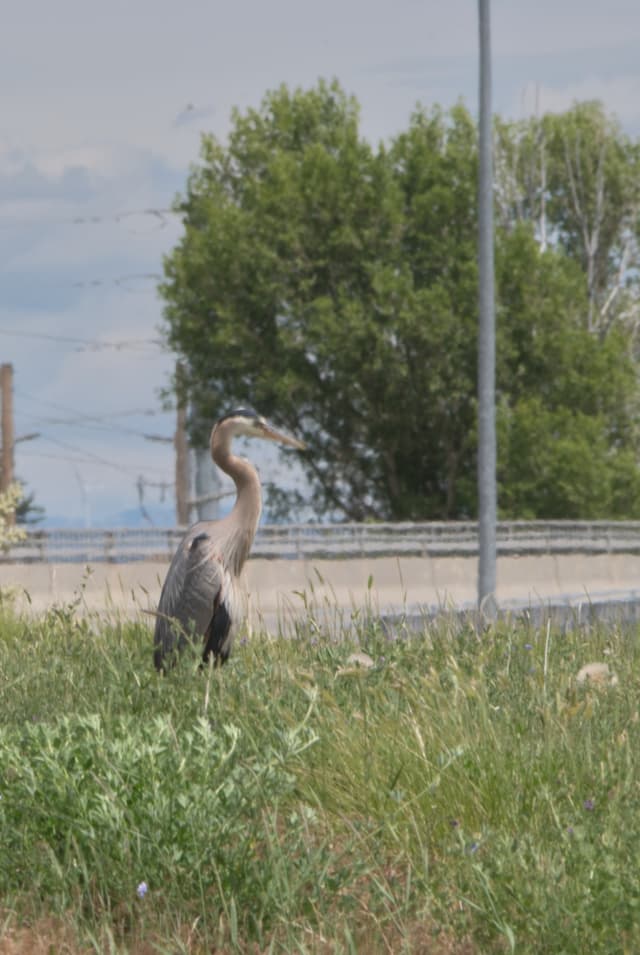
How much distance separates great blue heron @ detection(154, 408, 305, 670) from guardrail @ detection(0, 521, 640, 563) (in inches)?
946

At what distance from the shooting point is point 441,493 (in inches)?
1666

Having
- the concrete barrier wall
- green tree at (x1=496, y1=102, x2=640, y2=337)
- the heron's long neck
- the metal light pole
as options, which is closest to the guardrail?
the concrete barrier wall

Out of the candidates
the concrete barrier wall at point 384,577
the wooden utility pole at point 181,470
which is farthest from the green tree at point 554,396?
the wooden utility pole at point 181,470

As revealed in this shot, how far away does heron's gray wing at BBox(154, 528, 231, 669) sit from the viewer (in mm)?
8758

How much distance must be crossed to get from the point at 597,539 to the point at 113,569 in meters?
13.2

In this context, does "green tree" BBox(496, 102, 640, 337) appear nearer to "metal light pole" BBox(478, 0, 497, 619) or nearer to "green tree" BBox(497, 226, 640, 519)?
"green tree" BBox(497, 226, 640, 519)

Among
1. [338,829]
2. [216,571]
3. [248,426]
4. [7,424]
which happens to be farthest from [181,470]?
[338,829]

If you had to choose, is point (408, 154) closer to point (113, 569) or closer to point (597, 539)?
point (597, 539)

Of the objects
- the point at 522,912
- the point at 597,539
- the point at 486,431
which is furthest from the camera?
the point at 597,539

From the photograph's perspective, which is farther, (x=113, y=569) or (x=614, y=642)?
(x=113, y=569)

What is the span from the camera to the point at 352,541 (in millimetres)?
35562

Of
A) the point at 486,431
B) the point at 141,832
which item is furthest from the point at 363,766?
the point at 486,431

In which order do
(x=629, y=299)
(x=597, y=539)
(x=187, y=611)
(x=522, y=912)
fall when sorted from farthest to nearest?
(x=629, y=299), (x=597, y=539), (x=187, y=611), (x=522, y=912)

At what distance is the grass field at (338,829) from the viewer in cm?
509
